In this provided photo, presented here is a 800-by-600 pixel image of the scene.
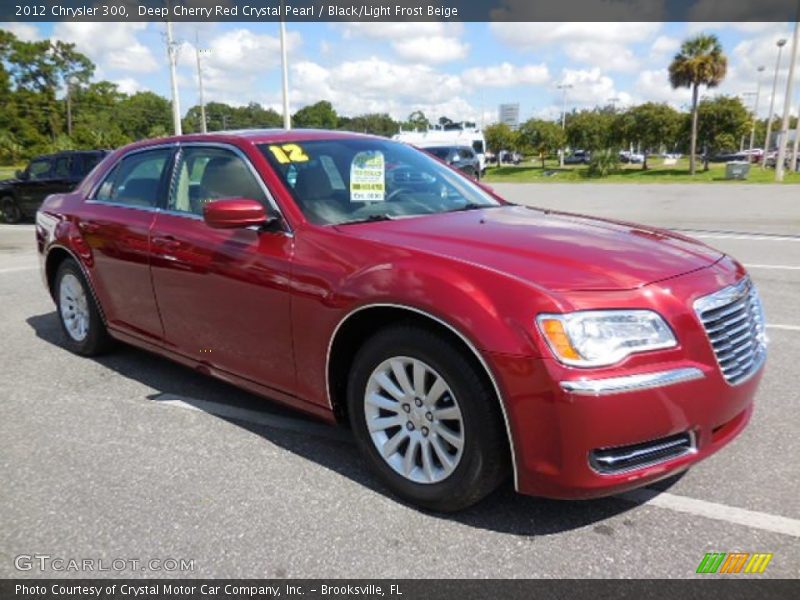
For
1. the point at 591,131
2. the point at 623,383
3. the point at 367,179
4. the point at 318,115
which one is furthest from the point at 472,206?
the point at 318,115

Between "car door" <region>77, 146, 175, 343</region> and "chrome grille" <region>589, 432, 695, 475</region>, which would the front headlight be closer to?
"chrome grille" <region>589, 432, 695, 475</region>

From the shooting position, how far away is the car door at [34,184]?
15.5m

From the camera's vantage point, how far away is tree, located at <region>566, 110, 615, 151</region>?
55.4m

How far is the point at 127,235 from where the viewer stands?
4.25 meters

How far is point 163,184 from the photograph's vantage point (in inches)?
164

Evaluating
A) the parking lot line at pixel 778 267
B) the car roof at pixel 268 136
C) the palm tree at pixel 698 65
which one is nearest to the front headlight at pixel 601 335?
the car roof at pixel 268 136

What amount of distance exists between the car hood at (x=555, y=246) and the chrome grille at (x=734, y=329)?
17cm

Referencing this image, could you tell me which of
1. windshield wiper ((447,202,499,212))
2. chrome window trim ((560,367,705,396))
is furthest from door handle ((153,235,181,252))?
chrome window trim ((560,367,705,396))

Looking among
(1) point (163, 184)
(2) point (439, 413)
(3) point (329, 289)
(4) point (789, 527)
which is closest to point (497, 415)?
(2) point (439, 413)

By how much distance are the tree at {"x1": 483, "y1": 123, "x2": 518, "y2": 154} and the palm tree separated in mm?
24232

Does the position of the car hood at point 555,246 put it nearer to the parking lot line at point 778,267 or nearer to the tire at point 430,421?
the tire at point 430,421

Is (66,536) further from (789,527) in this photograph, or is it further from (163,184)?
(789,527)

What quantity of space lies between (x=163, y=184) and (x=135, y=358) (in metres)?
1.58

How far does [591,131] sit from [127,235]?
57.2 meters
